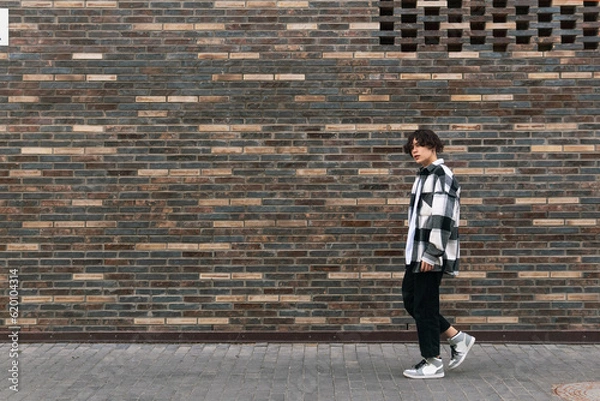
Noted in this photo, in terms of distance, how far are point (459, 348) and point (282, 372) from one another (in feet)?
4.72

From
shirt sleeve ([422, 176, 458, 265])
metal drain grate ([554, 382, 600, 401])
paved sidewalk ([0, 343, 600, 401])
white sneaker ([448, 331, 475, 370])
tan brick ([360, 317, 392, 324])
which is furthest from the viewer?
tan brick ([360, 317, 392, 324])

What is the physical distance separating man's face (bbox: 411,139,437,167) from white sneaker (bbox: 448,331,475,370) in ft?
4.72

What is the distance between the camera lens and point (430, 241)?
476cm

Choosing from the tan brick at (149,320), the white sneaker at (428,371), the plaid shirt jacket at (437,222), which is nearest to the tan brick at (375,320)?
the white sneaker at (428,371)

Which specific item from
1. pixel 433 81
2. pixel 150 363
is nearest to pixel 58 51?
pixel 150 363

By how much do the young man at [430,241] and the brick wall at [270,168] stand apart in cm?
101

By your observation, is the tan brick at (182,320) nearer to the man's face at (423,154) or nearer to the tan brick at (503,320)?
the man's face at (423,154)

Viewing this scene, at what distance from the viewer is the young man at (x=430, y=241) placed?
188 inches

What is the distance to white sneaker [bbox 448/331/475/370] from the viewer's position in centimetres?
503

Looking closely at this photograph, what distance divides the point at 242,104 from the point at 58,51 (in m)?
1.84

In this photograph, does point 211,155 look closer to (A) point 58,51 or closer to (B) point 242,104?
(B) point 242,104

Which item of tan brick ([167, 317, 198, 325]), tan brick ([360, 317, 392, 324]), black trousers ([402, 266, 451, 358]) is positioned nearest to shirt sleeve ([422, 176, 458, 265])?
black trousers ([402, 266, 451, 358])

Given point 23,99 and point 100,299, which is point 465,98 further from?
point 23,99

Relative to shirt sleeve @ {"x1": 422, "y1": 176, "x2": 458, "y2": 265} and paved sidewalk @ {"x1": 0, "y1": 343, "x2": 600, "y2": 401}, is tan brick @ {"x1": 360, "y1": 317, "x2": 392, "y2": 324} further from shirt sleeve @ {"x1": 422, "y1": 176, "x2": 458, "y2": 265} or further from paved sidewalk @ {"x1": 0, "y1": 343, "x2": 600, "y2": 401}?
shirt sleeve @ {"x1": 422, "y1": 176, "x2": 458, "y2": 265}
